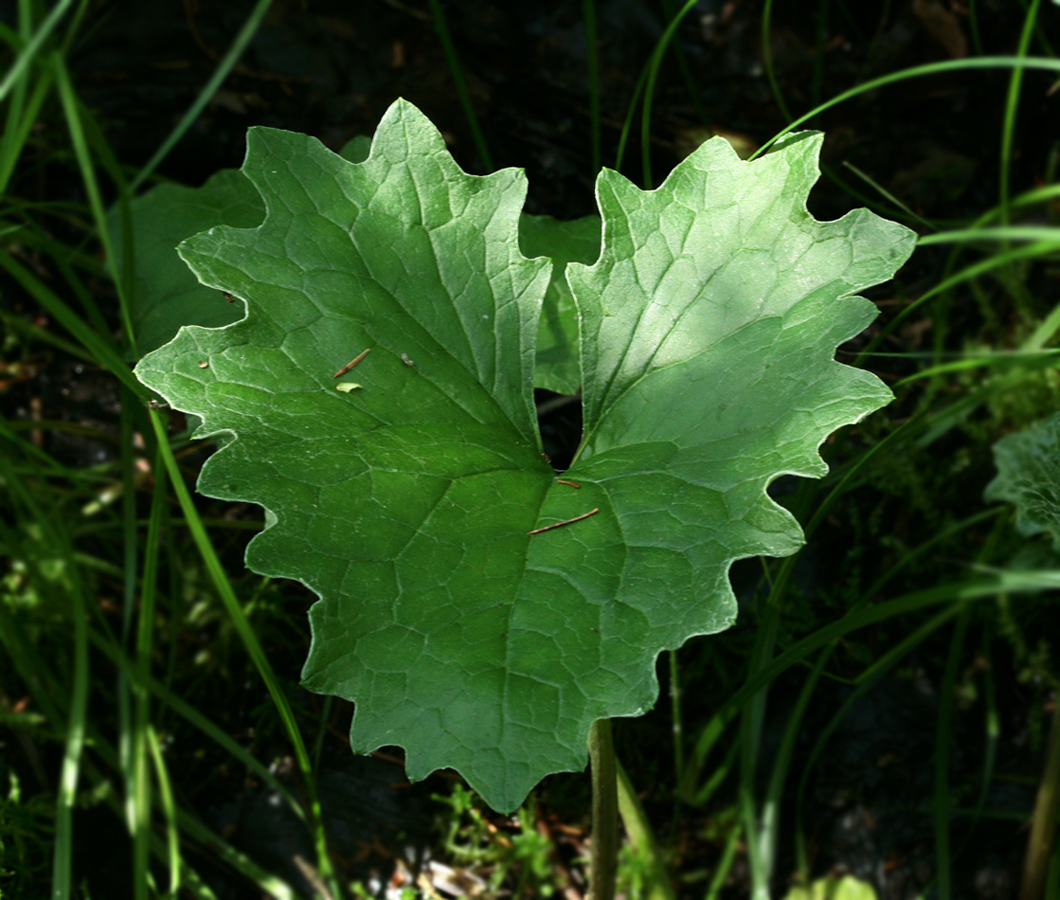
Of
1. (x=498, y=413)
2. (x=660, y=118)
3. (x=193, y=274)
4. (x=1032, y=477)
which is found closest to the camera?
(x=498, y=413)

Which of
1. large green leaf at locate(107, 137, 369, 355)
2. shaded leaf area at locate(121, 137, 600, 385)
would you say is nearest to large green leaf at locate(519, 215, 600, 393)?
shaded leaf area at locate(121, 137, 600, 385)

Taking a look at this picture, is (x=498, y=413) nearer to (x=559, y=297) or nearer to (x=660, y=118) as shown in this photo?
(x=559, y=297)

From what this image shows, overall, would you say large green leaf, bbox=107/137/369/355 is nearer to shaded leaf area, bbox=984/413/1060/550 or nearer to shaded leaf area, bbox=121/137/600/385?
shaded leaf area, bbox=121/137/600/385

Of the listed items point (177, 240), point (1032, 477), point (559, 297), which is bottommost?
point (1032, 477)

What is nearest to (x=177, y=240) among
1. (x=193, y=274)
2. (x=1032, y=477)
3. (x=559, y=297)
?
(x=193, y=274)

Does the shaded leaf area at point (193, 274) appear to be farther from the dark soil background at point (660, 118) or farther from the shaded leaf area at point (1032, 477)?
the shaded leaf area at point (1032, 477)

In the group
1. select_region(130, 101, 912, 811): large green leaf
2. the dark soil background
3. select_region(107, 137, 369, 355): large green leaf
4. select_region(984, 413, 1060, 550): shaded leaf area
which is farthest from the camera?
the dark soil background

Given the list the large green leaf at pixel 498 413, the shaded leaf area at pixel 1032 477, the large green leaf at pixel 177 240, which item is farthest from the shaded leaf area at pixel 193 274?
the shaded leaf area at pixel 1032 477
